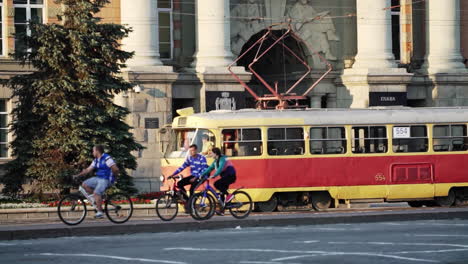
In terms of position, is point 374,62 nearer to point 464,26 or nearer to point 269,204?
point 464,26

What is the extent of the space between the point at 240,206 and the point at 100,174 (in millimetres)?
3332

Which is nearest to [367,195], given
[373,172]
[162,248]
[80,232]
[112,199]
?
[373,172]

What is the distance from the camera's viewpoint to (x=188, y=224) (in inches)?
991

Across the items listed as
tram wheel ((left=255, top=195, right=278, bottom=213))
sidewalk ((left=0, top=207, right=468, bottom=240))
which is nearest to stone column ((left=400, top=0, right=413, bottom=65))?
tram wheel ((left=255, top=195, right=278, bottom=213))

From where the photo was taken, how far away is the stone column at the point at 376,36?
4981cm

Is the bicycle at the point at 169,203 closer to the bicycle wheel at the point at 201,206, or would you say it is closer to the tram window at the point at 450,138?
the bicycle wheel at the point at 201,206

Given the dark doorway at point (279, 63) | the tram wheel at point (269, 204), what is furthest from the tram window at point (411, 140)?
the dark doorway at point (279, 63)

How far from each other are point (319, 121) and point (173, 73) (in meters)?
12.4

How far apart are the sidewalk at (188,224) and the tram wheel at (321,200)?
20.7 ft

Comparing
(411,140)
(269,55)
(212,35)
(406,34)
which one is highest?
(406,34)

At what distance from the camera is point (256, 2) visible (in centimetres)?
5116

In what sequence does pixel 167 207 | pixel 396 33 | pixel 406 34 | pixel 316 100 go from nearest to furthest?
pixel 167 207, pixel 316 100, pixel 406 34, pixel 396 33

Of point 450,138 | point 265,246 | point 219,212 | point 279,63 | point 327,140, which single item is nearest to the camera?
point 265,246

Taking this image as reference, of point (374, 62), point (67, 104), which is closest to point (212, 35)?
point (374, 62)
